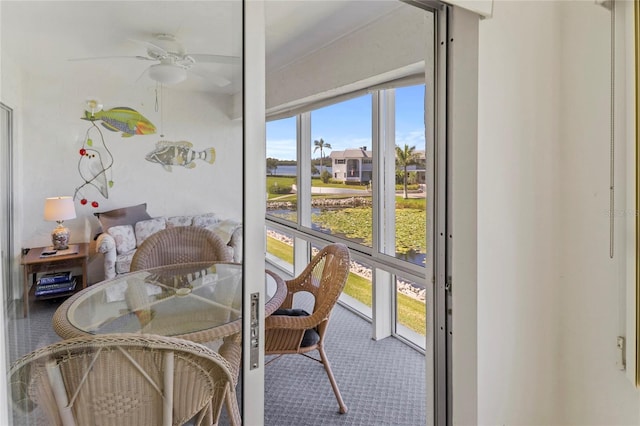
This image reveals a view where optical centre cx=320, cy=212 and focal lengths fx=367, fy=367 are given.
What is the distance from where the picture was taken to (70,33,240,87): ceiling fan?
892 mm

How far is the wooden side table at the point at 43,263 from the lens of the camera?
80 cm

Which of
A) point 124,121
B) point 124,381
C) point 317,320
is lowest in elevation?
point 317,320

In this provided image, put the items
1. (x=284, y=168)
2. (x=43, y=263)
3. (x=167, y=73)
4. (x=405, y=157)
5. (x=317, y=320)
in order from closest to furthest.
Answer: (x=43, y=263)
(x=167, y=73)
(x=317, y=320)
(x=405, y=157)
(x=284, y=168)

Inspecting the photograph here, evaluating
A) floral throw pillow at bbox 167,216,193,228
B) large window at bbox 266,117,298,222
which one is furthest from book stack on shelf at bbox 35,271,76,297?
large window at bbox 266,117,298,222

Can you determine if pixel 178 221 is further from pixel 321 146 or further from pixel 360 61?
pixel 321 146

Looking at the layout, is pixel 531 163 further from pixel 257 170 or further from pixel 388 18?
pixel 388 18

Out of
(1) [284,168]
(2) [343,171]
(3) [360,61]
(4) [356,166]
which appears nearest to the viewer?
(3) [360,61]

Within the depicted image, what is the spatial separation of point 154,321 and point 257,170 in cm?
48

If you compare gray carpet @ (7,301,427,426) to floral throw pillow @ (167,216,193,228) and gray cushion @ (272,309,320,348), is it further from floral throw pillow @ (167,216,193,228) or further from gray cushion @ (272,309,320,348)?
floral throw pillow @ (167,216,193,228)

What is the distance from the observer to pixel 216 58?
38.4 inches

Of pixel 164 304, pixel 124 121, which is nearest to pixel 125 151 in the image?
pixel 124 121

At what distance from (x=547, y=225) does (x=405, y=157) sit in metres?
1.39

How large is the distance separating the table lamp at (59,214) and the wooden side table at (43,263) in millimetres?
26

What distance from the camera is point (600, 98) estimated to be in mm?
1397
